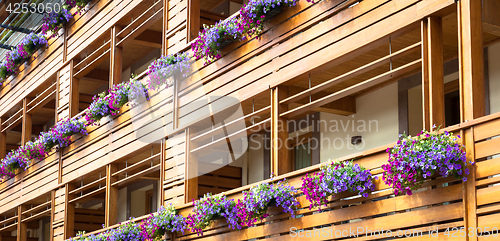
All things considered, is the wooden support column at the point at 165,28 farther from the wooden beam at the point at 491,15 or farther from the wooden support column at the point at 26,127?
the wooden support column at the point at 26,127

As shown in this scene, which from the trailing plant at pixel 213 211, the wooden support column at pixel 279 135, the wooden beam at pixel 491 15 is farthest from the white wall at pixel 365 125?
the wooden beam at pixel 491 15

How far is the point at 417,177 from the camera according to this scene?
20.8 ft

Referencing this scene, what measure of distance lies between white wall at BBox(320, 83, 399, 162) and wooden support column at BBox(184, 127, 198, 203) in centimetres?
214

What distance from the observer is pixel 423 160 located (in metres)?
6.15

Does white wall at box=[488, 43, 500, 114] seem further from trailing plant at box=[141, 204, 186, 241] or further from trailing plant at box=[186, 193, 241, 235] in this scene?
trailing plant at box=[141, 204, 186, 241]

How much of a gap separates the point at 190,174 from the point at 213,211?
155 cm

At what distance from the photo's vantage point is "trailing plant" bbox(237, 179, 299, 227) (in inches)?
321

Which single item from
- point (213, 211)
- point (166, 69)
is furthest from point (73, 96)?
point (213, 211)

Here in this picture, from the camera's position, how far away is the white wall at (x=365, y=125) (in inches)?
376

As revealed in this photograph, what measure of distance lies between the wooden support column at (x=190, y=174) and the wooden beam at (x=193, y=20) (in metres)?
1.73

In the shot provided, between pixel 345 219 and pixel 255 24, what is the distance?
11.0 feet

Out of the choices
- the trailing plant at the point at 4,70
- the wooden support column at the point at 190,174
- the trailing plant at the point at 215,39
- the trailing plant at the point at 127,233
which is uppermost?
the trailing plant at the point at 4,70

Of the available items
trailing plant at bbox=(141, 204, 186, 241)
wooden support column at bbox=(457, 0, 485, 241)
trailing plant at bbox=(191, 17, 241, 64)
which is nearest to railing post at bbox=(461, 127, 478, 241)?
wooden support column at bbox=(457, 0, 485, 241)

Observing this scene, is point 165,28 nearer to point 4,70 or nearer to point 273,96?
point 273,96
